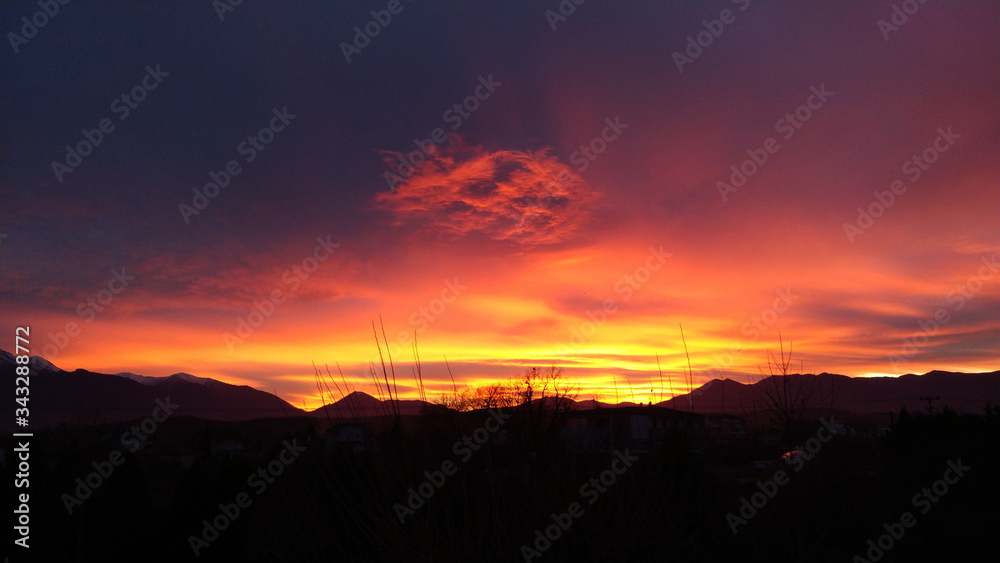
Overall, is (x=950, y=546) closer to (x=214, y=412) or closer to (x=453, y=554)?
(x=453, y=554)

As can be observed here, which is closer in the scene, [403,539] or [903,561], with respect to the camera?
[403,539]

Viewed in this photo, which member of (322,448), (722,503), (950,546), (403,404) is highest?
(403,404)

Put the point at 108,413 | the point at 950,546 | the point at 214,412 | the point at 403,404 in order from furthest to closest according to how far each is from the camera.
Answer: the point at 214,412
the point at 108,413
the point at 950,546
the point at 403,404

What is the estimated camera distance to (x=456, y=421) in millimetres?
5699

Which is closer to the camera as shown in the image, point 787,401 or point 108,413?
point 787,401

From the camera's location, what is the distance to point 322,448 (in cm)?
544

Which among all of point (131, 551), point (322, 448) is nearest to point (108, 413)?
point (131, 551)

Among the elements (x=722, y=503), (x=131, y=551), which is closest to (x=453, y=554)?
(x=722, y=503)

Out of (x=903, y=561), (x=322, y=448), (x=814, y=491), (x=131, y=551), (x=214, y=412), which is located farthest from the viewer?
(x=214, y=412)

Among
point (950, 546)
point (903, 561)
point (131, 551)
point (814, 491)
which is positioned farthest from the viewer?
point (131, 551)

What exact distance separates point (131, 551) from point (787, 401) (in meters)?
17.5

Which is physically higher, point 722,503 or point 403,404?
point 403,404

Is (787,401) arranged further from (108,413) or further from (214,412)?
(214,412)

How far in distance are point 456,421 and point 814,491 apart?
5.74 meters
